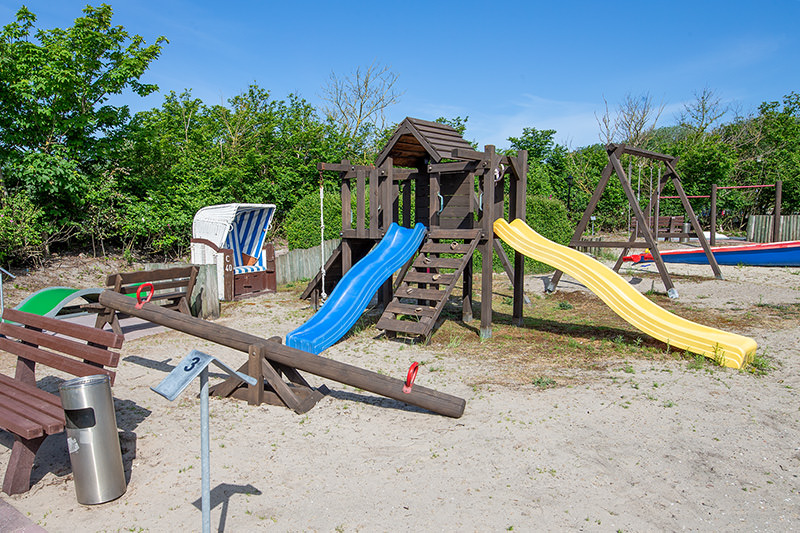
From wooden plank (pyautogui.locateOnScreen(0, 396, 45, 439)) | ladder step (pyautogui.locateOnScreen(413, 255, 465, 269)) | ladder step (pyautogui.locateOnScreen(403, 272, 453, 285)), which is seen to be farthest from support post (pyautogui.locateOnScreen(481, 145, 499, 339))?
wooden plank (pyautogui.locateOnScreen(0, 396, 45, 439))

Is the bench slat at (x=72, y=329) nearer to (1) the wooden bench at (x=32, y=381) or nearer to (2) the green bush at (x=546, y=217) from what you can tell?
(1) the wooden bench at (x=32, y=381)

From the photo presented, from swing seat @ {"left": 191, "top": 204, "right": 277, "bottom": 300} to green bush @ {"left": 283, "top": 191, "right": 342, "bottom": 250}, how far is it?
2.99 metres

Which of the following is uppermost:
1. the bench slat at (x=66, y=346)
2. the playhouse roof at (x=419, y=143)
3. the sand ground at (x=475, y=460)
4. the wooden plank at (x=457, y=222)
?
the playhouse roof at (x=419, y=143)

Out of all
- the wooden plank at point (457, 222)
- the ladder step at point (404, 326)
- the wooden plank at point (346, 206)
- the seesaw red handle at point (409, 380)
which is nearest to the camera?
the seesaw red handle at point (409, 380)

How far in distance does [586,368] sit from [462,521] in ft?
11.7

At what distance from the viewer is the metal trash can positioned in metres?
3.22

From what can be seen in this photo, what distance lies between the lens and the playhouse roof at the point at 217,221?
444 inches

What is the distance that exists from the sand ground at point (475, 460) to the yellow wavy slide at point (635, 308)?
320mm

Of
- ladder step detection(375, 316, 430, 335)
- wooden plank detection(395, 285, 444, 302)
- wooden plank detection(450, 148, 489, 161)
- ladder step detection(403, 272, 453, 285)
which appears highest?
wooden plank detection(450, 148, 489, 161)

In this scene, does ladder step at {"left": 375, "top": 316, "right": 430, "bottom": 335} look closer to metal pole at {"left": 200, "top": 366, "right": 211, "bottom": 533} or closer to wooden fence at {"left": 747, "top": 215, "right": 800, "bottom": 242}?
metal pole at {"left": 200, "top": 366, "right": 211, "bottom": 533}

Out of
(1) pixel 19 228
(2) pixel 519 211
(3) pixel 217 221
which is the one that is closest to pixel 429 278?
(2) pixel 519 211

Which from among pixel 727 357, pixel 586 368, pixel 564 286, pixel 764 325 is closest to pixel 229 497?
pixel 586 368

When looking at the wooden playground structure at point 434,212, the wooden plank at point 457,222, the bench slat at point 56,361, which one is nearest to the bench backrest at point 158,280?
the wooden playground structure at point 434,212

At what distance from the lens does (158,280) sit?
27.6 ft
